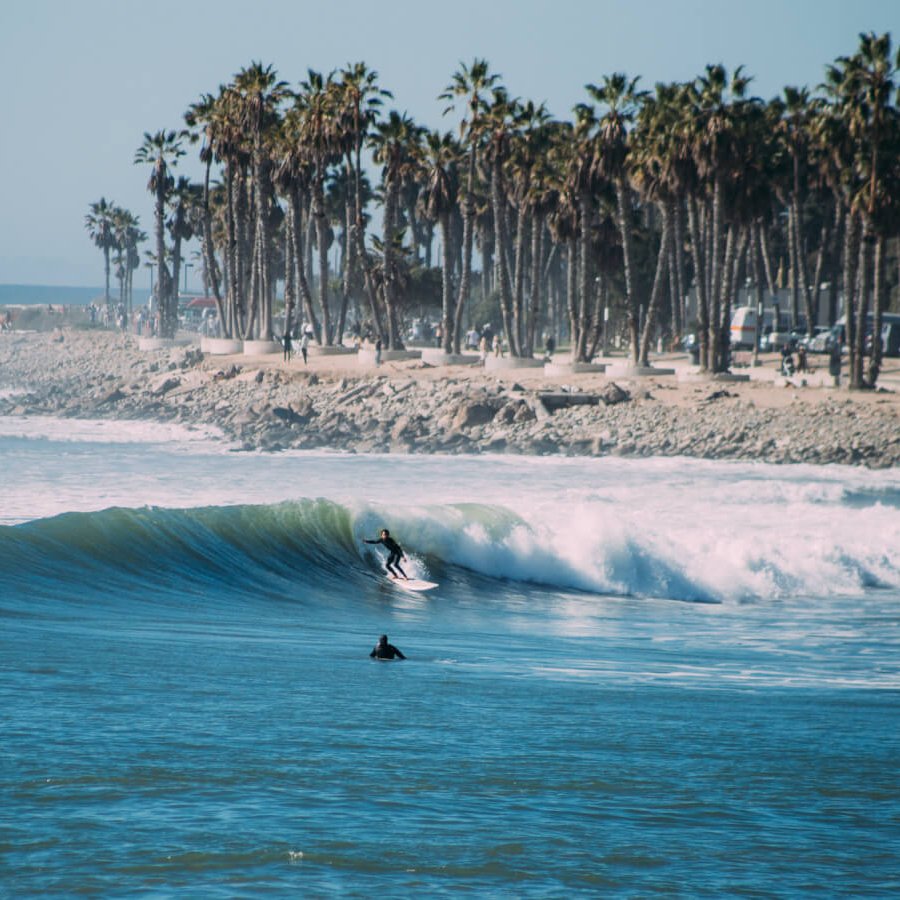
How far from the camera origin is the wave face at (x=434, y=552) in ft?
74.1

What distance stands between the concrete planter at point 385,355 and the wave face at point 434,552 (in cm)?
4053

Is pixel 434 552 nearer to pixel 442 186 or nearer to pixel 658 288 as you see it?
pixel 658 288

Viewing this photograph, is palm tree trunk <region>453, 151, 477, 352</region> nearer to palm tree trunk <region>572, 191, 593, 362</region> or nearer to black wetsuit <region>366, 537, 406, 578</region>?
palm tree trunk <region>572, 191, 593, 362</region>

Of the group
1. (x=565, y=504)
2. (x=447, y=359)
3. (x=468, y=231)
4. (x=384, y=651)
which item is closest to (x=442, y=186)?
(x=468, y=231)

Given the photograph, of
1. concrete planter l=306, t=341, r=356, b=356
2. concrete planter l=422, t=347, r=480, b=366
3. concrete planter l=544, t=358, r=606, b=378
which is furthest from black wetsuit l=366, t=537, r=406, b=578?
concrete planter l=306, t=341, r=356, b=356

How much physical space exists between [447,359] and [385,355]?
12.0ft

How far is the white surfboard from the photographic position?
24.2 meters

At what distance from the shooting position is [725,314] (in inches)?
2328

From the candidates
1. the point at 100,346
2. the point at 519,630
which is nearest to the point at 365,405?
the point at 519,630

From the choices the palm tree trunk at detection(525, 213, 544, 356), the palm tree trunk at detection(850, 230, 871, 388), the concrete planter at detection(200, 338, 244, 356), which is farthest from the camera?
the concrete planter at detection(200, 338, 244, 356)

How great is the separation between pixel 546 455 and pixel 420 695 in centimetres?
3852

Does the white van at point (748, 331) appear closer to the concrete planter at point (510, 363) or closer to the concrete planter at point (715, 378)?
the concrete planter at point (510, 363)

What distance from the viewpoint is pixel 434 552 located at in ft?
89.7

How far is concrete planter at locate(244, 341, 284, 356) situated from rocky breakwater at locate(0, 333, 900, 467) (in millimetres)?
6215
